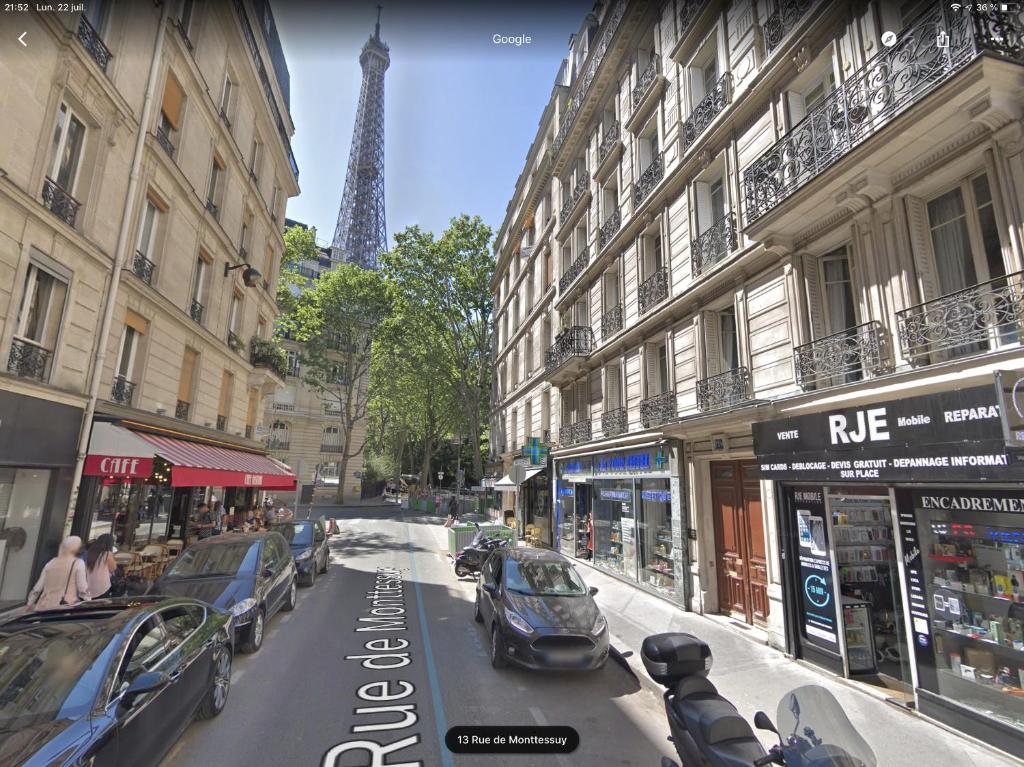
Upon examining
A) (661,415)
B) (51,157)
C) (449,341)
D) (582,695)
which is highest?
(449,341)

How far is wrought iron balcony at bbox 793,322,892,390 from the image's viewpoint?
6.59 meters

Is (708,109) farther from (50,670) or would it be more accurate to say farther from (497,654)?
(50,670)

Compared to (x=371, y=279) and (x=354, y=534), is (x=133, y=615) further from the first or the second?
(x=371, y=279)

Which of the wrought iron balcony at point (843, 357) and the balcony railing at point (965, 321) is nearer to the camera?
the balcony railing at point (965, 321)

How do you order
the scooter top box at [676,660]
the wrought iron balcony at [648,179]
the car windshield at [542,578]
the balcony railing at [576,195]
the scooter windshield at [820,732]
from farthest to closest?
the balcony railing at [576,195]
the wrought iron balcony at [648,179]
the car windshield at [542,578]
the scooter top box at [676,660]
the scooter windshield at [820,732]

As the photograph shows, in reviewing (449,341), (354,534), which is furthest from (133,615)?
(449,341)

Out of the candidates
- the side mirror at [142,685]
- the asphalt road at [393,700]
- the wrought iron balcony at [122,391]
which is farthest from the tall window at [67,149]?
the side mirror at [142,685]

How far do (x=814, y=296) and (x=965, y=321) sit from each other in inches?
97.0

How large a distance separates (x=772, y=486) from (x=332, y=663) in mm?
7145

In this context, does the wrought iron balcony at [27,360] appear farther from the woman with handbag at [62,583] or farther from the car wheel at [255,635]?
the car wheel at [255,635]

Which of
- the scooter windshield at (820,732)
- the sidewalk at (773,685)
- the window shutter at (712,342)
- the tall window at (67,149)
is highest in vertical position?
A: the tall window at (67,149)

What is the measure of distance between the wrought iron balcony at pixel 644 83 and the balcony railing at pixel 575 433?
31.3 feet

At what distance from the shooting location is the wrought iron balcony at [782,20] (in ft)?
28.1

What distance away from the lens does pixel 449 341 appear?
1293 inches
